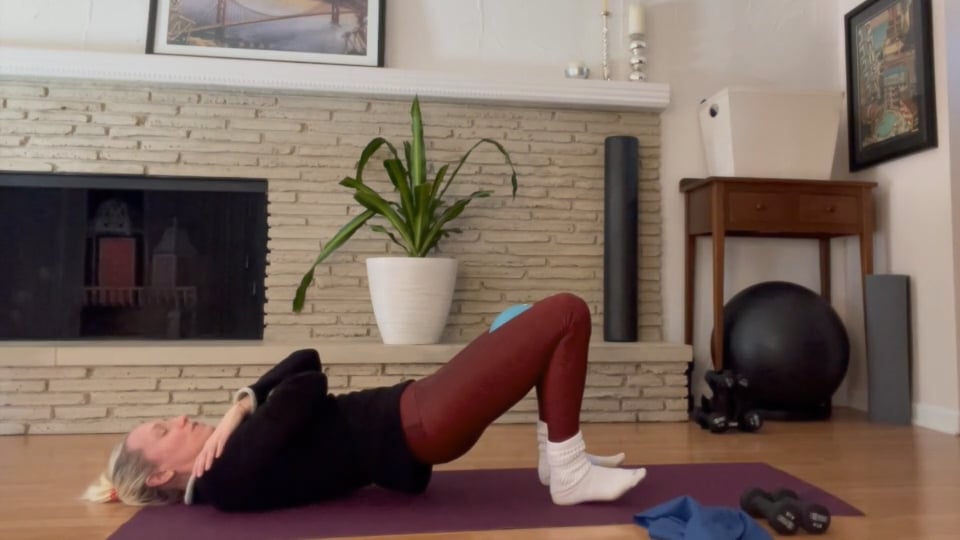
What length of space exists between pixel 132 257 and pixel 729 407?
2.65 metres

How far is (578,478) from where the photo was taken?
164 cm

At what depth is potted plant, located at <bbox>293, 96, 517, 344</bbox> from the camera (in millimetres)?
2822

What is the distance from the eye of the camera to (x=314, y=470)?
1.60m

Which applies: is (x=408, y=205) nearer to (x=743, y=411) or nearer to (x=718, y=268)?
(x=718, y=268)

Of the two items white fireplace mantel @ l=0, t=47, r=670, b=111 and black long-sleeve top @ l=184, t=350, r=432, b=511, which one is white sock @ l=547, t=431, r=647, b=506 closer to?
black long-sleeve top @ l=184, t=350, r=432, b=511

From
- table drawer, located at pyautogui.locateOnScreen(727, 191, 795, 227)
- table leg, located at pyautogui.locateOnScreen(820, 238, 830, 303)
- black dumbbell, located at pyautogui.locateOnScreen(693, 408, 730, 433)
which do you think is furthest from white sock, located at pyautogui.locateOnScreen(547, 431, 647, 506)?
table leg, located at pyautogui.locateOnScreen(820, 238, 830, 303)

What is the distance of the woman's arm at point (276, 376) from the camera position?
1.59 meters

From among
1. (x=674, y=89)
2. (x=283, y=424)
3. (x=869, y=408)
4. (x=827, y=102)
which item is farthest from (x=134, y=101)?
(x=869, y=408)

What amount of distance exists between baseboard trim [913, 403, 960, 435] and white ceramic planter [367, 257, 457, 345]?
195 cm

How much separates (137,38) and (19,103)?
545mm

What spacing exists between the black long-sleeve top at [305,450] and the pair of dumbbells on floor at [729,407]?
141cm

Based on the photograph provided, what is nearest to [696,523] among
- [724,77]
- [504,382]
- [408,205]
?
[504,382]

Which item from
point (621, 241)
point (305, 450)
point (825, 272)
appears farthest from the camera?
point (825, 272)

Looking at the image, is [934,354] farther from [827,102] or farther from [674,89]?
[674,89]
